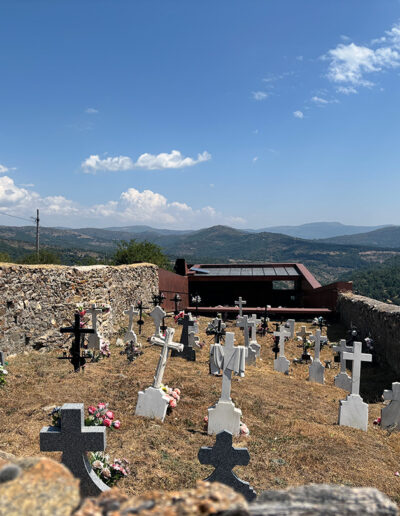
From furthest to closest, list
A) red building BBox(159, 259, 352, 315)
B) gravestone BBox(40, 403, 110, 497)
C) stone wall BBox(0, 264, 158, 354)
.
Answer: red building BBox(159, 259, 352, 315) → stone wall BBox(0, 264, 158, 354) → gravestone BBox(40, 403, 110, 497)

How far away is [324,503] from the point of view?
151 centimetres

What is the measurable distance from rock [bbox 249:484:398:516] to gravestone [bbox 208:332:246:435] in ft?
17.2

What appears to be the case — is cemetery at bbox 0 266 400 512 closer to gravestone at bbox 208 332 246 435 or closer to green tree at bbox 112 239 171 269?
gravestone at bbox 208 332 246 435

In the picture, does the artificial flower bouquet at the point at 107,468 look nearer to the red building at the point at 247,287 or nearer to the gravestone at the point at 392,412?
the gravestone at the point at 392,412

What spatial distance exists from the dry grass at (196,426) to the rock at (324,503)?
12.2 ft

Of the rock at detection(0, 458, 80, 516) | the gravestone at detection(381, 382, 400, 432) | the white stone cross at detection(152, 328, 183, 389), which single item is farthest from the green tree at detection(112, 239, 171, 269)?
the rock at detection(0, 458, 80, 516)

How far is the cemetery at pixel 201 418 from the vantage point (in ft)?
14.9

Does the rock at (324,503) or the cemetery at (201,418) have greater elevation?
the rock at (324,503)

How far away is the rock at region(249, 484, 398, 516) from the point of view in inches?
57.4

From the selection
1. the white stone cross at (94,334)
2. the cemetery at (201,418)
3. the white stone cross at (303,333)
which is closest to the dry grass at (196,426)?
the cemetery at (201,418)

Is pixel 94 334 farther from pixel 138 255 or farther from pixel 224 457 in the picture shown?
pixel 138 255

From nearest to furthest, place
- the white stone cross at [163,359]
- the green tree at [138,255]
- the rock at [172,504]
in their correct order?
the rock at [172,504]
the white stone cross at [163,359]
the green tree at [138,255]

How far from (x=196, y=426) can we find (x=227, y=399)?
2.55 ft

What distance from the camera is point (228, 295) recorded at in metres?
28.2
